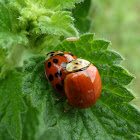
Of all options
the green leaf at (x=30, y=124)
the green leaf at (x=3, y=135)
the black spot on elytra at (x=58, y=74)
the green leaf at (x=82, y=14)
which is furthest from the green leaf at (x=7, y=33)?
the green leaf at (x=3, y=135)

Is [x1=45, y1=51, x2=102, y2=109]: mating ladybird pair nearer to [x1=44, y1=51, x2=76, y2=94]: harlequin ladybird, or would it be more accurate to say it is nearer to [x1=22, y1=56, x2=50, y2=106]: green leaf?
[x1=44, y1=51, x2=76, y2=94]: harlequin ladybird

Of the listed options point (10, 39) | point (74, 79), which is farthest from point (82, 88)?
point (10, 39)

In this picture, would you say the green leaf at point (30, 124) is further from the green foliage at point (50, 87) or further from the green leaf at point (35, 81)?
the green leaf at point (35, 81)

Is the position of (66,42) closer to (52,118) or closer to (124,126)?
(52,118)

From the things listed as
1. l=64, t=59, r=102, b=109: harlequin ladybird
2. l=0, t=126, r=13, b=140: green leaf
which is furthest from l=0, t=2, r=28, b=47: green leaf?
l=0, t=126, r=13, b=140: green leaf

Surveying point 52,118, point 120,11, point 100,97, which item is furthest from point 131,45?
point 52,118
